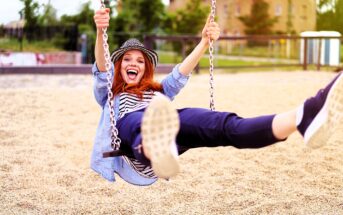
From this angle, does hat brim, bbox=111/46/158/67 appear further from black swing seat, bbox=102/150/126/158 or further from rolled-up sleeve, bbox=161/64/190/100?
black swing seat, bbox=102/150/126/158

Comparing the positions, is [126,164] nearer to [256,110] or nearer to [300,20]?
[256,110]

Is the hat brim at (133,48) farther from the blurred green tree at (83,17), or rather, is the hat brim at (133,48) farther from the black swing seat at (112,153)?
the blurred green tree at (83,17)

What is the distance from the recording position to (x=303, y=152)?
438 centimetres

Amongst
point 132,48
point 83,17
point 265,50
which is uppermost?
point 83,17

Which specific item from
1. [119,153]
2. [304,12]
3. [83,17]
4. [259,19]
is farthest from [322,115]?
[304,12]

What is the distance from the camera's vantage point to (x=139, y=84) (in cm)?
235

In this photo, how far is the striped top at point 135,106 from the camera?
2215 millimetres

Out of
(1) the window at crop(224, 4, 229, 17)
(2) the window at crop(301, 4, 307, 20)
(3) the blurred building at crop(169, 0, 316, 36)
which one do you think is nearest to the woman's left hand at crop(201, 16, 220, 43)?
(3) the blurred building at crop(169, 0, 316, 36)

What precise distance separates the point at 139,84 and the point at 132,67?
89mm

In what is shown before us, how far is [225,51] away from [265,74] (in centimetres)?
891

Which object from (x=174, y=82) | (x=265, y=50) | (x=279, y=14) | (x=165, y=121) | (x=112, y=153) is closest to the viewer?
(x=165, y=121)

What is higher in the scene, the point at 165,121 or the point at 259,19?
the point at 259,19

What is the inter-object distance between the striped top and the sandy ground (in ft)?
2.41

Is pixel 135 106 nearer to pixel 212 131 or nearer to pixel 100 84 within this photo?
pixel 100 84
